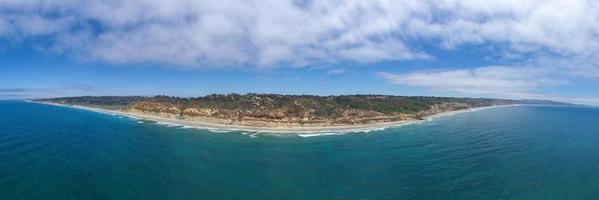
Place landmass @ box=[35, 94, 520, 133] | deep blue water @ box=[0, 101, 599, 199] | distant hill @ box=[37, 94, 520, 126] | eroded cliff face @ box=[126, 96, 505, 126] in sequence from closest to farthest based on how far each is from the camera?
deep blue water @ box=[0, 101, 599, 199], landmass @ box=[35, 94, 520, 133], eroded cliff face @ box=[126, 96, 505, 126], distant hill @ box=[37, 94, 520, 126]

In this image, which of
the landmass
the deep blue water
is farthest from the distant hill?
→ the deep blue water

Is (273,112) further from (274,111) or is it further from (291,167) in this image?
(291,167)

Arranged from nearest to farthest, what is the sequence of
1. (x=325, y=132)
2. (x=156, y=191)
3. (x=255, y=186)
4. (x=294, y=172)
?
(x=156, y=191), (x=255, y=186), (x=294, y=172), (x=325, y=132)

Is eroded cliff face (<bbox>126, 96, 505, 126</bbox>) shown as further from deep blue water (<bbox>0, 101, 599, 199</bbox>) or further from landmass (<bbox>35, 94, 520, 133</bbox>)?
deep blue water (<bbox>0, 101, 599, 199</bbox>)

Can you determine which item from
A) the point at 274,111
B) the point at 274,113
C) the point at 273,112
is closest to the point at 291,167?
the point at 274,113

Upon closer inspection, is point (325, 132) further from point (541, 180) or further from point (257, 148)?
point (541, 180)

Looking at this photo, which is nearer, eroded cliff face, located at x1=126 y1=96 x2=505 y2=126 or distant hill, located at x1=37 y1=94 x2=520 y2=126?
eroded cliff face, located at x1=126 y1=96 x2=505 y2=126

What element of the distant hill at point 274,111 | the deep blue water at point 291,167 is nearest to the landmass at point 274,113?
the distant hill at point 274,111

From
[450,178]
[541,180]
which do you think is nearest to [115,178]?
[450,178]

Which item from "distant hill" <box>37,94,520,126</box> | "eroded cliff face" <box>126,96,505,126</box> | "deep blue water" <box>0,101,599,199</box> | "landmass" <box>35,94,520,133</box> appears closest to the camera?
"deep blue water" <box>0,101,599,199</box>
